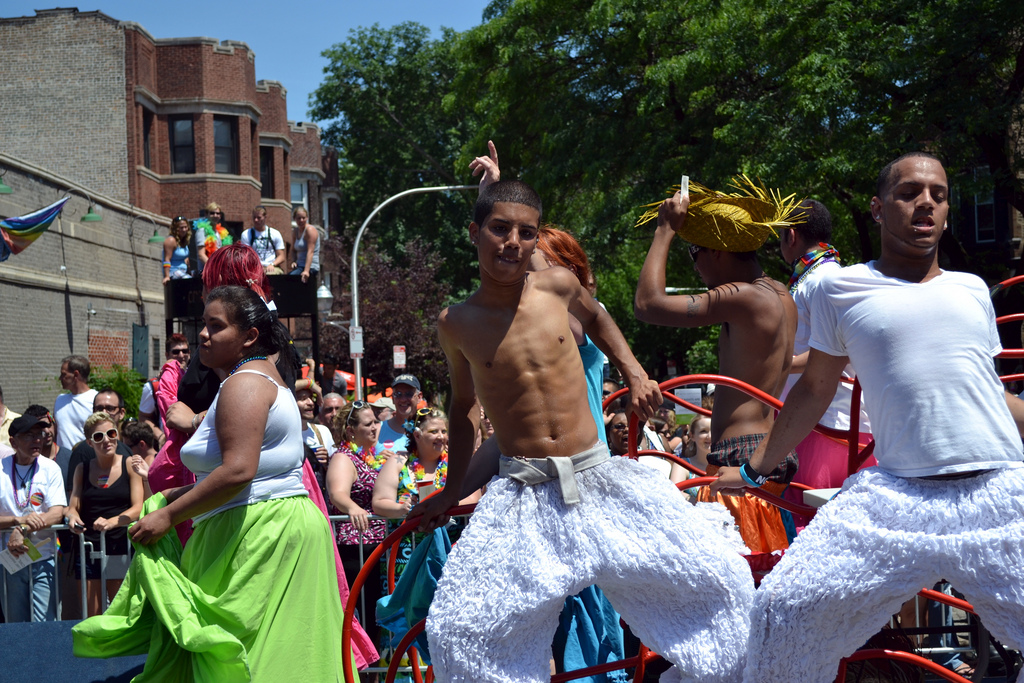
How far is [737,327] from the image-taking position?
148 inches

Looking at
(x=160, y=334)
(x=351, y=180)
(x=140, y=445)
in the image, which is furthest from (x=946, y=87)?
(x=351, y=180)

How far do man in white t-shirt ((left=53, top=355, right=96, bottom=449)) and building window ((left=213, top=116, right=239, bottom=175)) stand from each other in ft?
73.7

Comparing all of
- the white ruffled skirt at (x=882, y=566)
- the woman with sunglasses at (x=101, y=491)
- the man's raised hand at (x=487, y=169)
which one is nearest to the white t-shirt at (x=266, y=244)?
the woman with sunglasses at (x=101, y=491)

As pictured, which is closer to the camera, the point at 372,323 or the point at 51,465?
the point at 51,465

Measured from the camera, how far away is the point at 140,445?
7305mm

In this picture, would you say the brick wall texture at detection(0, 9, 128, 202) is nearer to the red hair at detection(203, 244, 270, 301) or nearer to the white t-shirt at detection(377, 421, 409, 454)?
the white t-shirt at detection(377, 421, 409, 454)

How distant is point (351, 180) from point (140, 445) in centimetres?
4114

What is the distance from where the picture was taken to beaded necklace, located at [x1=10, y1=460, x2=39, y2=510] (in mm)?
6691

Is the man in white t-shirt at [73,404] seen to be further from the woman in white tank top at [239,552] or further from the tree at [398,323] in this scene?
the tree at [398,323]

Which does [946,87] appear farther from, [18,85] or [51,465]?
[18,85]

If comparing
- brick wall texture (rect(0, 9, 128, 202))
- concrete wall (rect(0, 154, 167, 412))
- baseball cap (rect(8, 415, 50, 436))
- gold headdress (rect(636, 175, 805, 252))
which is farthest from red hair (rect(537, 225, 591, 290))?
brick wall texture (rect(0, 9, 128, 202))

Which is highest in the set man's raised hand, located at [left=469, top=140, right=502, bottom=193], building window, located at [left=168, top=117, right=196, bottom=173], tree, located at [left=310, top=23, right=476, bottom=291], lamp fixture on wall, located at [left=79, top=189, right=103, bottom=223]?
tree, located at [left=310, top=23, right=476, bottom=291]

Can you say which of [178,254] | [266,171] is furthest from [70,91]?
[178,254]

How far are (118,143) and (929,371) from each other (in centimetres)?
2848
